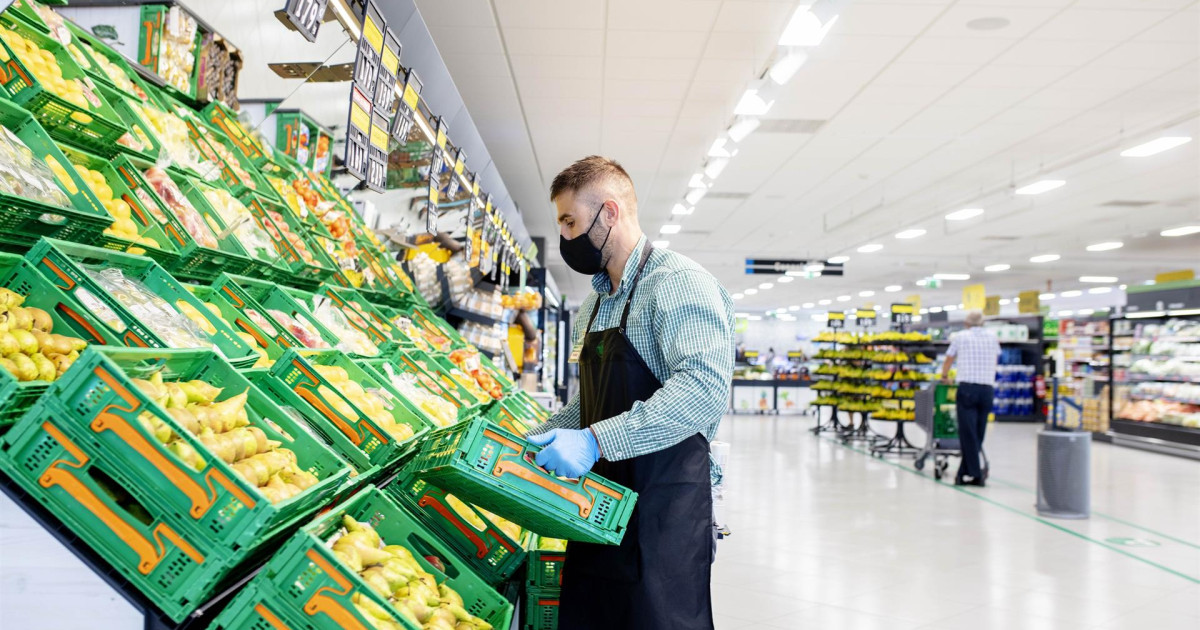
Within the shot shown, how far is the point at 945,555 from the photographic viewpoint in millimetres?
6008

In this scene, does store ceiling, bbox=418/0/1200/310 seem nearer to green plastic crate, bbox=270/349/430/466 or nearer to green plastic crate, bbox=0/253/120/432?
green plastic crate, bbox=270/349/430/466

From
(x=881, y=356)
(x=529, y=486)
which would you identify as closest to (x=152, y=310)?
(x=529, y=486)

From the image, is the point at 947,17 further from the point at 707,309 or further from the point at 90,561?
the point at 90,561

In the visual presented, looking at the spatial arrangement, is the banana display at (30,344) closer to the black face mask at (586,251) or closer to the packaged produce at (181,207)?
the packaged produce at (181,207)

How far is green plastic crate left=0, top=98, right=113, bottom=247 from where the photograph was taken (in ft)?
5.82

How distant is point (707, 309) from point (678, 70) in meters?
5.70

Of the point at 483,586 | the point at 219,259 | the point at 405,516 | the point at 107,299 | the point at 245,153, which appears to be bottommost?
the point at 483,586

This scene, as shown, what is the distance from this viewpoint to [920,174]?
38.2ft

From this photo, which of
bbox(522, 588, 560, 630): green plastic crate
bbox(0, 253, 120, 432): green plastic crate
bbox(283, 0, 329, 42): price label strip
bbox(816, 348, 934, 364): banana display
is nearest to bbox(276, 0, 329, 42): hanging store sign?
bbox(283, 0, 329, 42): price label strip

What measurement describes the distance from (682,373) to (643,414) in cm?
14

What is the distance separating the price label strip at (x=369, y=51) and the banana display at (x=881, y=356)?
463 inches

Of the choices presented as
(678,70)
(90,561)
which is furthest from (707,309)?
(678,70)

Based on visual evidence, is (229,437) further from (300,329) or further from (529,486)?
(300,329)

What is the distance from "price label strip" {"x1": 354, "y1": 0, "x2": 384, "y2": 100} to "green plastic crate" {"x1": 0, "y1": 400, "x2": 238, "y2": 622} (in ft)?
6.79
